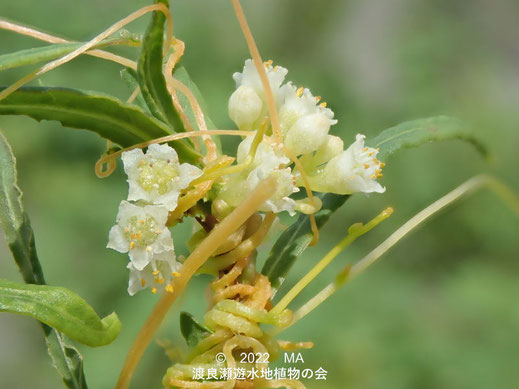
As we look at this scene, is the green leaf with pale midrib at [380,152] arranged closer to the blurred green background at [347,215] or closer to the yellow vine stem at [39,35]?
the yellow vine stem at [39,35]

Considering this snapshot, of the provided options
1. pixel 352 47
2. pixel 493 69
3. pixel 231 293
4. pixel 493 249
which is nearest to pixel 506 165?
pixel 493 249

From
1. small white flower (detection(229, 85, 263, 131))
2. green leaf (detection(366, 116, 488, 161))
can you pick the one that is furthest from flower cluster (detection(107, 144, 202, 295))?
green leaf (detection(366, 116, 488, 161))

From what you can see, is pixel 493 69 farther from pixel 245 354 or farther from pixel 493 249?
pixel 245 354

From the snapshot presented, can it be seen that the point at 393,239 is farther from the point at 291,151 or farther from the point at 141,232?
the point at 141,232

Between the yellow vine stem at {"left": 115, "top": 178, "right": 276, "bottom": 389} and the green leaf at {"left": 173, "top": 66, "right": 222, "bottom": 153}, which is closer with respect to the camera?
the yellow vine stem at {"left": 115, "top": 178, "right": 276, "bottom": 389}

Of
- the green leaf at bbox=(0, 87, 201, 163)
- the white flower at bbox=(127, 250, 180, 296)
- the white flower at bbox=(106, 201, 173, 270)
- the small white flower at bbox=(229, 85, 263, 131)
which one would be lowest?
the white flower at bbox=(127, 250, 180, 296)

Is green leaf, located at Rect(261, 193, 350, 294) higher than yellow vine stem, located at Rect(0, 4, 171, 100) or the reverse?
the reverse

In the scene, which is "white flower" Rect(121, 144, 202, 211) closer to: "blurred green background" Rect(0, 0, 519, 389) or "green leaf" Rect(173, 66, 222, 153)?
"green leaf" Rect(173, 66, 222, 153)

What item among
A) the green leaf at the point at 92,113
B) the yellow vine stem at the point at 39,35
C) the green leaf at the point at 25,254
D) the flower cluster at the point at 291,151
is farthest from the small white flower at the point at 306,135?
the green leaf at the point at 25,254
